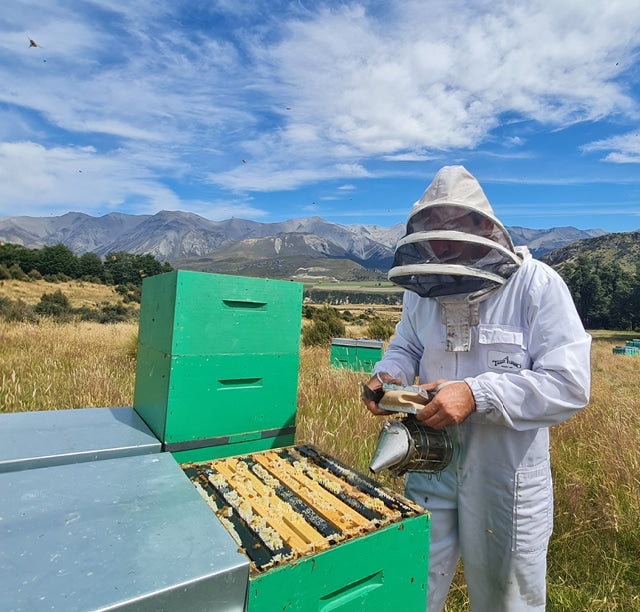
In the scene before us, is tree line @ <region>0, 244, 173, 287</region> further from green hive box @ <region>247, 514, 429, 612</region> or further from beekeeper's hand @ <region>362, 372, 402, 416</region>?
green hive box @ <region>247, 514, 429, 612</region>

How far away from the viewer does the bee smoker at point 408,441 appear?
1715 mm

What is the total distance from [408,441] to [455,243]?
883 mm

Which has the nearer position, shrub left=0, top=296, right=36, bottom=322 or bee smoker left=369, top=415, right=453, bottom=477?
bee smoker left=369, top=415, right=453, bottom=477

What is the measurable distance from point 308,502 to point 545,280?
4.47 ft

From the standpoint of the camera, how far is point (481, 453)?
6.44 ft

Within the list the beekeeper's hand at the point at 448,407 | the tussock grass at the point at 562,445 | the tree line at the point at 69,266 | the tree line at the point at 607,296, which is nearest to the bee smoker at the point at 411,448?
the beekeeper's hand at the point at 448,407

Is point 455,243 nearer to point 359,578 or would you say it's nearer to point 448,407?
point 448,407

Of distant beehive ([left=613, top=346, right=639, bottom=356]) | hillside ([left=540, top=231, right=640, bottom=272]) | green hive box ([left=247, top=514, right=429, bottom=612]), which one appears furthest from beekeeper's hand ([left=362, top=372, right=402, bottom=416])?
hillside ([left=540, top=231, right=640, bottom=272])

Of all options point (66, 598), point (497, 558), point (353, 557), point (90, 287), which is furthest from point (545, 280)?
point (90, 287)

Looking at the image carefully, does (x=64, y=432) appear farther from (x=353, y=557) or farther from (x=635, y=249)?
(x=635, y=249)

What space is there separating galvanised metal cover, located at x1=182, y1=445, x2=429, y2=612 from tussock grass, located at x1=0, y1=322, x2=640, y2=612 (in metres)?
1.64

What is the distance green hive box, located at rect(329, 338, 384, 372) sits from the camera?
7.52 metres

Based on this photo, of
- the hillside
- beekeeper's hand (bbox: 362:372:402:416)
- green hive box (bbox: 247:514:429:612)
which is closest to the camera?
green hive box (bbox: 247:514:429:612)

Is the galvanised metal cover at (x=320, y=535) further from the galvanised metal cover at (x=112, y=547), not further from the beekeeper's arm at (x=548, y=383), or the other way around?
the beekeeper's arm at (x=548, y=383)
